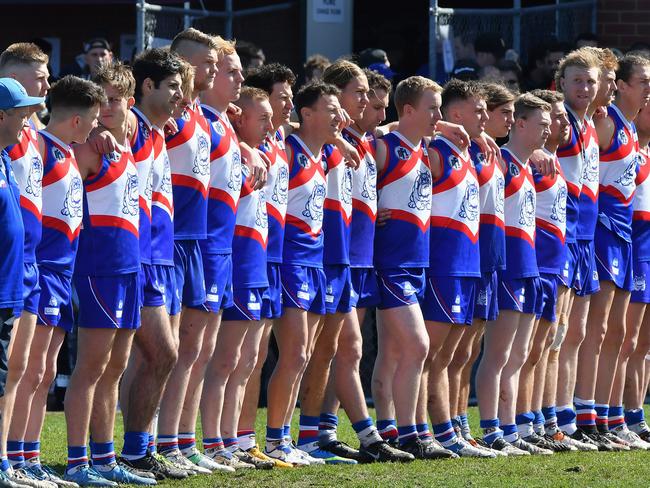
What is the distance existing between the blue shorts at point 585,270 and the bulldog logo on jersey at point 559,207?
1.23 feet

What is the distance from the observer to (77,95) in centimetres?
714

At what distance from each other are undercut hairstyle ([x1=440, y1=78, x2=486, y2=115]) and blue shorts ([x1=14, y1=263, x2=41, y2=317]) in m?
3.33

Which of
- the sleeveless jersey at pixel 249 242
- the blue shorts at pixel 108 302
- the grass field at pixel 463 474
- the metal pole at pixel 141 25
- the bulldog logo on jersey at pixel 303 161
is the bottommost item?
the grass field at pixel 463 474

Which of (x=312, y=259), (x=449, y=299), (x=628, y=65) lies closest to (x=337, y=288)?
(x=312, y=259)

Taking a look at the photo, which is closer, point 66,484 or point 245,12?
point 66,484

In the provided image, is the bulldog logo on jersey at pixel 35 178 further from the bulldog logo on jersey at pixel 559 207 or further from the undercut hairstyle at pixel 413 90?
the bulldog logo on jersey at pixel 559 207

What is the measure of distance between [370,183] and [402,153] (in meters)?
0.31

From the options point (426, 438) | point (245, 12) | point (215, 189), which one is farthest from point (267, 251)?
point (245, 12)

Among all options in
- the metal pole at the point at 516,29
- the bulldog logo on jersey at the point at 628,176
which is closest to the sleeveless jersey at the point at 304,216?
the bulldog logo on jersey at the point at 628,176

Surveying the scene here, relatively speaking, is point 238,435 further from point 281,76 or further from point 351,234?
point 281,76

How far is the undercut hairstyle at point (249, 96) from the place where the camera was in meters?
8.36

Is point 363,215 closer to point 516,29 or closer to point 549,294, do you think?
point 549,294

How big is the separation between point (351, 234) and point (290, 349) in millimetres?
813

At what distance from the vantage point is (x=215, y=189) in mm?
8039
